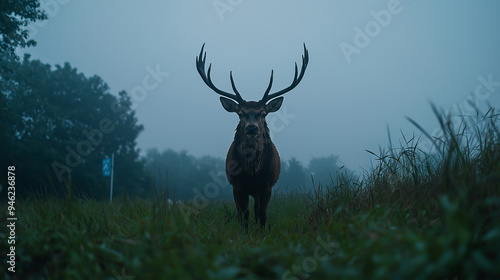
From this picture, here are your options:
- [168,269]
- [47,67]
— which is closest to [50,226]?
[168,269]

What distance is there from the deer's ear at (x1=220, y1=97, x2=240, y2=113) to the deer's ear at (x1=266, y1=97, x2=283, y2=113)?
24.0 inches

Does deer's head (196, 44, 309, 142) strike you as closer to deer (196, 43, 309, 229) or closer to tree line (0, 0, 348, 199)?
deer (196, 43, 309, 229)

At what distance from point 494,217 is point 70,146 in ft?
75.2

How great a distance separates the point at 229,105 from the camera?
612cm

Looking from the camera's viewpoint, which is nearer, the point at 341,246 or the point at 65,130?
the point at 341,246

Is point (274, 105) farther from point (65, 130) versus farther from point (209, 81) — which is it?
point (65, 130)

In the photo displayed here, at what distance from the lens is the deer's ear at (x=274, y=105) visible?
6.13 metres

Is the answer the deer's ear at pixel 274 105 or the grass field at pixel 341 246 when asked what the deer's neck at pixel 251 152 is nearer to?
the deer's ear at pixel 274 105

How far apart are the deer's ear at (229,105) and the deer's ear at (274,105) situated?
2.00 ft

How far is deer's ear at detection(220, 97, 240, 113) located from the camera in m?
6.04

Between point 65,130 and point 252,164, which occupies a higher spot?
point 65,130

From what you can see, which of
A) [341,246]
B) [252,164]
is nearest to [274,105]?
[252,164]

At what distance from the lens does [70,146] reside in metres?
20.6

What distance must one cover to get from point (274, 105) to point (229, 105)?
2.94 ft
